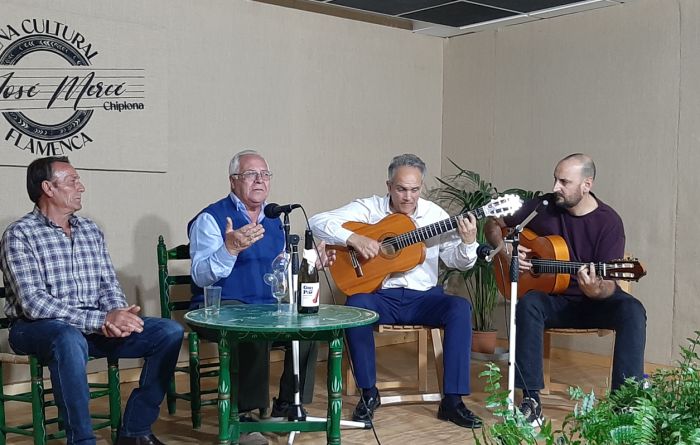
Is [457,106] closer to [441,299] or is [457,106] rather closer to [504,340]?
[504,340]

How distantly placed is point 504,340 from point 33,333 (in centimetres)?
336

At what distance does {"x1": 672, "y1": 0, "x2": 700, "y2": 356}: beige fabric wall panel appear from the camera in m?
4.39

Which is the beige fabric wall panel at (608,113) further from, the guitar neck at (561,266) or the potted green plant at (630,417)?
the potted green plant at (630,417)

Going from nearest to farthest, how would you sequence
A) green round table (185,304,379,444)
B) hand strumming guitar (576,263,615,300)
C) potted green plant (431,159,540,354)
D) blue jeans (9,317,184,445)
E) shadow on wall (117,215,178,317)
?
green round table (185,304,379,444) → blue jeans (9,317,184,445) → hand strumming guitar (576,263,615,300) → shadow on wall (117,215,178,317) → potted green plant (431,159,540,354)

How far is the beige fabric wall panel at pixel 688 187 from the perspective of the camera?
4391 millimetres

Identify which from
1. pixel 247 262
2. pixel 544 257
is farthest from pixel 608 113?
pixel 247 262

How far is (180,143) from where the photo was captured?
443 cm

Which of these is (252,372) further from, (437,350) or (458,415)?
(437,350)

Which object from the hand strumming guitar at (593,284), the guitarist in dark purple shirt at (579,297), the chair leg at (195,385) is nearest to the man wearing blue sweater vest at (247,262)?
the chair leg at (195,385)

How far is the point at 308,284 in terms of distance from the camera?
2730mm

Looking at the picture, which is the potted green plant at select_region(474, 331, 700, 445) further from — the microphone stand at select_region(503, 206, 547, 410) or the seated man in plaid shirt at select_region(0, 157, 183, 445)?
the seated man in plaid shirt at select_region(0, 157, 183, 445)

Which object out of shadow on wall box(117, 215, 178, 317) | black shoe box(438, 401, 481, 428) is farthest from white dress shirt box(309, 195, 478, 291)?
shadow on wall box(117, 215, 178, 317)

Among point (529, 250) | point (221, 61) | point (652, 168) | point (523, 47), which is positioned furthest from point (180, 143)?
point (652, 168)

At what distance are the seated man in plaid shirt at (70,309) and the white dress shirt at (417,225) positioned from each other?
970 mm
